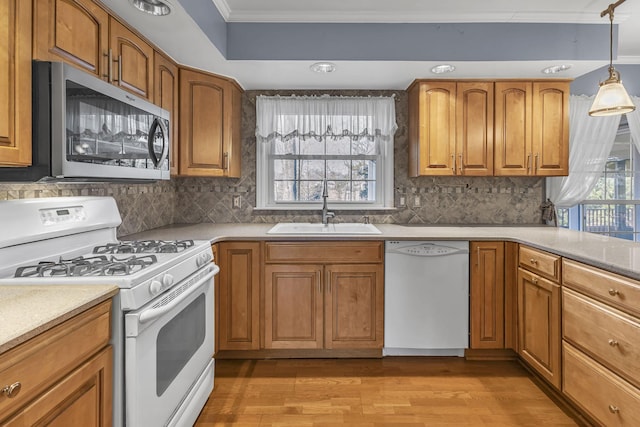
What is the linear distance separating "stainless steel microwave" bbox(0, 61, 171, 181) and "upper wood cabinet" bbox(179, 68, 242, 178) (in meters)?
0.93

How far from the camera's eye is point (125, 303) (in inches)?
50.4

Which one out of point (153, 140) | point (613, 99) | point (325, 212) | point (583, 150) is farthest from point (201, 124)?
point (583, 150)

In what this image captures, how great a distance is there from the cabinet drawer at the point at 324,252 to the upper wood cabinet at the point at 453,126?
31.2 inches

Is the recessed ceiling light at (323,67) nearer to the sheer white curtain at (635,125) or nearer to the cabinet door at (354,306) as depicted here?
the cabinet door at (354,306)

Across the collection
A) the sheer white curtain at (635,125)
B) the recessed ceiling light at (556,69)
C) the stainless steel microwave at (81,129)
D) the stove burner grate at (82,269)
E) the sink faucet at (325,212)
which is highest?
the recessed ceiling light at (556,69)

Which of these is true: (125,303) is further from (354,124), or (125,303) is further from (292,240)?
(354,124)

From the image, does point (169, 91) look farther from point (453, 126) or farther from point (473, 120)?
point (473, 120)

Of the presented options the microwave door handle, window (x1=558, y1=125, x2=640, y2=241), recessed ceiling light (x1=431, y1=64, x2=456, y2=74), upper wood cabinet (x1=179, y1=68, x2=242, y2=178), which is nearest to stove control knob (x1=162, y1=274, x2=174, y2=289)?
the microwave door handle

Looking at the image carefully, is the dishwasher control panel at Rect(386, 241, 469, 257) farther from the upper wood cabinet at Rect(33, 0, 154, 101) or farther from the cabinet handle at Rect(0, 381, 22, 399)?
the cabinet handle at Rect(0, 381, 22, 399)

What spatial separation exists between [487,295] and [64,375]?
7.85ft

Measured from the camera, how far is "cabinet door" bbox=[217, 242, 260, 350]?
2.58m

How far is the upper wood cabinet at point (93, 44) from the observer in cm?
143

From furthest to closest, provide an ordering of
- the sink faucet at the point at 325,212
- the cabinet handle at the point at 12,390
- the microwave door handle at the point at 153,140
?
the sink faucet at the point at 325,212 → the microwave door handle at the point at 153,140 → the cabinet handle at the point at 12,390

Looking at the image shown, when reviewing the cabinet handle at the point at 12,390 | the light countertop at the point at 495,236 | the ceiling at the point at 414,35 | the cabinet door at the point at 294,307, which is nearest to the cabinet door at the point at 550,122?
the ceiling at the point at 414,35
